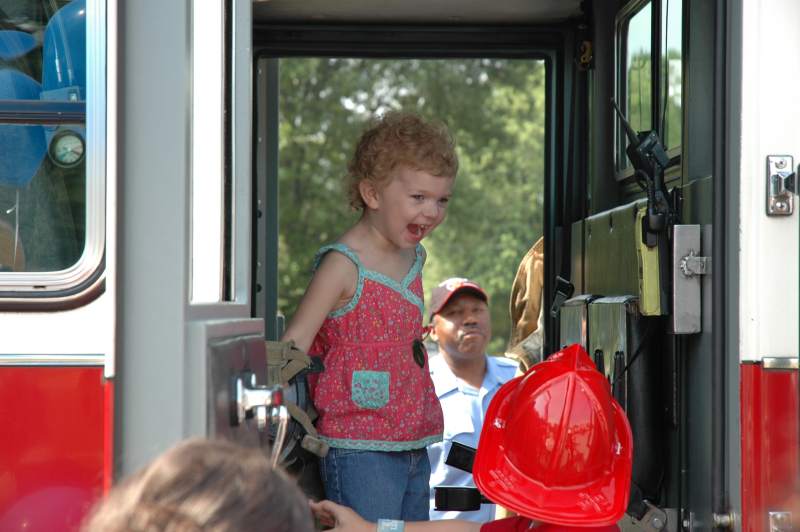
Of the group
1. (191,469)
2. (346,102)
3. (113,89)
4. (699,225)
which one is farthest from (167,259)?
(346,102)

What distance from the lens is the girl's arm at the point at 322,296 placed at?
8.91ft

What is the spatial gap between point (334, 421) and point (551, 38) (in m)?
1.54

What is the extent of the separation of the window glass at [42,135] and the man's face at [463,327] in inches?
122

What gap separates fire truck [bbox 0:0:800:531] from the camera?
130cm

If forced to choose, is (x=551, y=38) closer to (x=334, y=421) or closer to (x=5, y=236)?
(x=334, y=421)

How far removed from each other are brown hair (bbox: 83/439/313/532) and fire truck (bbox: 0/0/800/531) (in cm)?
27

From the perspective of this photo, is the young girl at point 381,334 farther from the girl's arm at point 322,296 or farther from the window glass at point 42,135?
the window glass at point 42,135

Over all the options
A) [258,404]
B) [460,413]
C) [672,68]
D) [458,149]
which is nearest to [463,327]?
[460,413]

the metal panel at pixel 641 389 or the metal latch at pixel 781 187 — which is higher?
the metal latch at pixel 781 187

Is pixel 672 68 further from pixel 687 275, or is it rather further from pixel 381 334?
pixel 381 334

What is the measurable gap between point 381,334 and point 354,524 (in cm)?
58

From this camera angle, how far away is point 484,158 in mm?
14242

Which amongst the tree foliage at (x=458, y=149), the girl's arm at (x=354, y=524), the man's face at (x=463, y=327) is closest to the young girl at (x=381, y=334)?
the girl's arm at (x=354, y=524)

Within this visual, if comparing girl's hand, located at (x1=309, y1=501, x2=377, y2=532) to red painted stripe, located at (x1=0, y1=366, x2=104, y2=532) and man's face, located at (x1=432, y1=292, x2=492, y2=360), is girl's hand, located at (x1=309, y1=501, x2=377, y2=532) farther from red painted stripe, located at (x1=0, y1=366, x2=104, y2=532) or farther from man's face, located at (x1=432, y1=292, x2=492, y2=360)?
man's face, located at (x1=432, y1=292, x2=492, y2=360)
